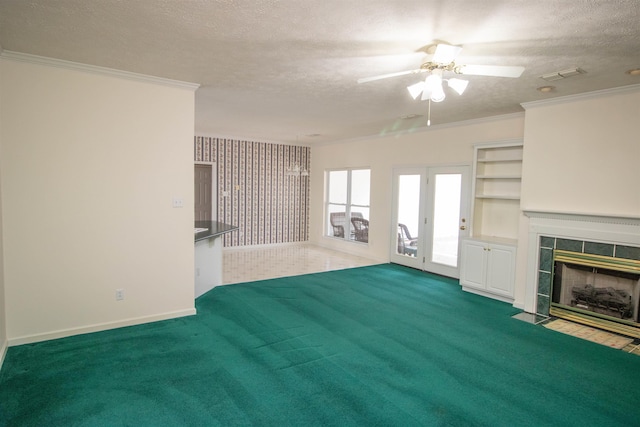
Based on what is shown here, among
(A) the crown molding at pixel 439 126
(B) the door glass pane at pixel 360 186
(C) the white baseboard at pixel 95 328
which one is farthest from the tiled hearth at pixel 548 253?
(C) the white baseboard at pixel 95 328

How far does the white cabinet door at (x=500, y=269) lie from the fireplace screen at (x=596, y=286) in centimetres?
52

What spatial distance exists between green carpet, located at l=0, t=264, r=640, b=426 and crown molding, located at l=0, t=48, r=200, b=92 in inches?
99.6

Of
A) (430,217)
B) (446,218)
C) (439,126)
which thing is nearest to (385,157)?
(439,126)

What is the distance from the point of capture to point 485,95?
4.19 meters

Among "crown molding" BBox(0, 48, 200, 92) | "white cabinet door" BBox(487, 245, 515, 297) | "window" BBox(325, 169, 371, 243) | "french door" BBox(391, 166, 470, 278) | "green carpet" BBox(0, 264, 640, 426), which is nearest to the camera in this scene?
"green carpet" BBox(0, 264, 640, 426)

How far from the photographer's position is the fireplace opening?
3873 millimetres

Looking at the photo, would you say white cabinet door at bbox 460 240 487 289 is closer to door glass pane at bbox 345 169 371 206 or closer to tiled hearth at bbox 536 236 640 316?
tiled hearth at bbox 536 236 640 316

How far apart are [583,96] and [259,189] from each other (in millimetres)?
6378

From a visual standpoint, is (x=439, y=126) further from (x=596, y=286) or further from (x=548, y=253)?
(x=596, y=286)

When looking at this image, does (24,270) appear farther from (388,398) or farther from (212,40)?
(388,398)

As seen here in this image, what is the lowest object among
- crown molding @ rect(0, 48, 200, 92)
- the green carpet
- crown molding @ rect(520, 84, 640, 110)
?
the green carpet

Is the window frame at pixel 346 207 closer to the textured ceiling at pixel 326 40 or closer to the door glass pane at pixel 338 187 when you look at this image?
the door glass pane at pixel 338 187

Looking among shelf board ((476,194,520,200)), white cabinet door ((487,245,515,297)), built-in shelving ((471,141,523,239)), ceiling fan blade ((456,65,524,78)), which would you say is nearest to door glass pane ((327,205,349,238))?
built-in shelving ((471,141,523,239))

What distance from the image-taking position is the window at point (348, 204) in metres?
8.00
